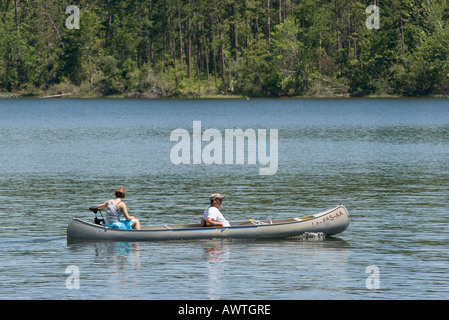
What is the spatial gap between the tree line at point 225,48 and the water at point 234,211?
65.1 meters

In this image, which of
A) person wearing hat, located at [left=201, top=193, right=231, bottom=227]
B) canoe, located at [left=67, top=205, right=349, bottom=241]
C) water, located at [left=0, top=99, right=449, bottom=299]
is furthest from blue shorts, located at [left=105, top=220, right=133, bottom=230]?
person wearing hat, located at [left=201, top=193, right=231, bottom=227]

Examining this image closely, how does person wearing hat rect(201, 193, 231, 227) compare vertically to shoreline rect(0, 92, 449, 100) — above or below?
below

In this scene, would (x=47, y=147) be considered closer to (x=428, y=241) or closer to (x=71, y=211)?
(x=71, y=211)

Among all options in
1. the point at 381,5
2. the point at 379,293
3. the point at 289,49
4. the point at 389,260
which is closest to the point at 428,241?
the point at 389,260

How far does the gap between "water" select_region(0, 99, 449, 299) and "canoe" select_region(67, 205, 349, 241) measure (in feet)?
0.96

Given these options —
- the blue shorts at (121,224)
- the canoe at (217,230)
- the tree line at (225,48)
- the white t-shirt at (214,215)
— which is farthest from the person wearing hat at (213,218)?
the tree line at (225,48)

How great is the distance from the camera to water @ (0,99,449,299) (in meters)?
19.9

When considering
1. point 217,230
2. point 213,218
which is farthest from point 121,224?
point 217,230

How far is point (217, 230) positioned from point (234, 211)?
569cm

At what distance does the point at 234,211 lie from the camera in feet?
101

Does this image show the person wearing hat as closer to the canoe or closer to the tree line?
the canoe

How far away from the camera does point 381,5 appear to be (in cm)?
14538

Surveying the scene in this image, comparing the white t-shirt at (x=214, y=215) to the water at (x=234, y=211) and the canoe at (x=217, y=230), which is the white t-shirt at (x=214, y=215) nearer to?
the canoe at (x=217, y=230)
